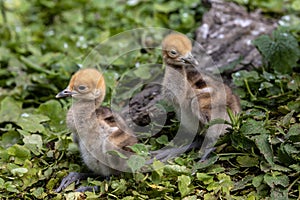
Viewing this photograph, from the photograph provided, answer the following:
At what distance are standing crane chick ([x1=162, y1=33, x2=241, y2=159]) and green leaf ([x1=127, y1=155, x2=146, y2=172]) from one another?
0.62 meters

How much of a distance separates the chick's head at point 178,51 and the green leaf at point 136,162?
0.96m

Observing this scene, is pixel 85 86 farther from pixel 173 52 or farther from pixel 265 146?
pixel 265 146

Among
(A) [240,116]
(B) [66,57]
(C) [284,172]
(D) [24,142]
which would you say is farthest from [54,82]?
(C) [284,172]

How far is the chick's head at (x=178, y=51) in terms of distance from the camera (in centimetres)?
452

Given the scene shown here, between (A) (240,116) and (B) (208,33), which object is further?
(B) (208,33)

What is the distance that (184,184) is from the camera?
405 cm

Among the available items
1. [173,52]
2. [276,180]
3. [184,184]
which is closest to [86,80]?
[173,52]

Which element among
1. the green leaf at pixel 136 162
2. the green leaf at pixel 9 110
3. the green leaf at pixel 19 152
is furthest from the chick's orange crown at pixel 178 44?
the green leaf at pixel 9 110

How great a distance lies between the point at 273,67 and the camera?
5129 millimetres

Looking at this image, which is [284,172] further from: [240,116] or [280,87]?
[280,87]

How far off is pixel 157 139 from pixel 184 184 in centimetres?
64

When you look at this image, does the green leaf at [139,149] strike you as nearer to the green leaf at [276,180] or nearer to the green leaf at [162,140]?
the green leaf at [162,140]

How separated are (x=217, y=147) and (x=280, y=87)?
984 millimetres

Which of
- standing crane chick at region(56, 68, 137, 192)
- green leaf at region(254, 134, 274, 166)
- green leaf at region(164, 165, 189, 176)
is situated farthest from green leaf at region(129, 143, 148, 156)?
green leaf at region(254, 134, 274, 166)
